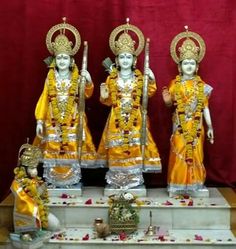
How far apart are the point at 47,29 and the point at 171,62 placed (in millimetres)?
1266

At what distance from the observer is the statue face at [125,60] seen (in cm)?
515

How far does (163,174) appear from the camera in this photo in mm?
5805

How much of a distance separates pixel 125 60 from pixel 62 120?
30.5 inches

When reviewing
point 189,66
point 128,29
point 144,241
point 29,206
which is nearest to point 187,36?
point 189,66

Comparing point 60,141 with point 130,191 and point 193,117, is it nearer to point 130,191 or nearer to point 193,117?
point 130,191

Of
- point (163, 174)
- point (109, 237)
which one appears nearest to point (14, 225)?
point (109, 237)

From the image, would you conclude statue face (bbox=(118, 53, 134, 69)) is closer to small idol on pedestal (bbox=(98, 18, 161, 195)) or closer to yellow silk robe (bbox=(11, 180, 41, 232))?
small idol on pedestal (bbox=(98, 18, 161, 195))

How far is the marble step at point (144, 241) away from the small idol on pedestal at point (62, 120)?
0.69 meters

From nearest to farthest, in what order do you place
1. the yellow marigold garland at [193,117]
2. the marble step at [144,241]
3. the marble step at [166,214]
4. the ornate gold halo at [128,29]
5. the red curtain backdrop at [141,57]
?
the marble step at [144,241] → the marble step at [166,214] → the yellow marigold garland at [193,117] → the ornate gold halo at [128,29] → the red curtain backdrop at [141,57]

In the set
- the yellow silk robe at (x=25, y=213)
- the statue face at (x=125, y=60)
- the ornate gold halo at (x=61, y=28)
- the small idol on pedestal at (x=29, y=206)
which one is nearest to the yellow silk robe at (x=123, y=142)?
the statue face at (x=125, y=60)

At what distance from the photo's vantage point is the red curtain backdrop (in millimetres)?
5676

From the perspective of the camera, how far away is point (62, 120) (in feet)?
16.9

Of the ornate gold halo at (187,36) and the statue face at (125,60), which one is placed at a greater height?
the ornate gold halo at (187,36)

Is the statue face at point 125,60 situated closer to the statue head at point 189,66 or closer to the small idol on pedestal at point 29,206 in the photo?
the statue head at point 189,66
